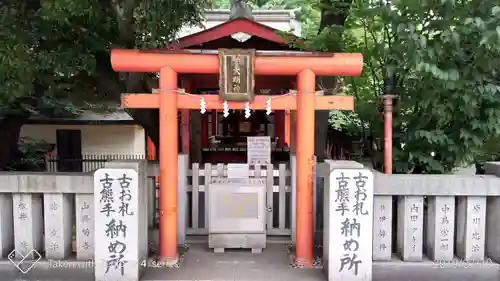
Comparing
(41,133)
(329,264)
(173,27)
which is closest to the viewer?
(329,264)

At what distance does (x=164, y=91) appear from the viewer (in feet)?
18.3

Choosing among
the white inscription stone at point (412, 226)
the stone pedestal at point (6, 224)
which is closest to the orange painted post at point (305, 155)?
the white inscription stone at point (412, 226)

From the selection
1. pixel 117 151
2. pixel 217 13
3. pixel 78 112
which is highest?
pixel 217 13

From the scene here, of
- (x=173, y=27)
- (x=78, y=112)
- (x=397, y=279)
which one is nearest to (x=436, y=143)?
(x=397, y=279)

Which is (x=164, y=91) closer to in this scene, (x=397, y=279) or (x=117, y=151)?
(x=397, y=279)

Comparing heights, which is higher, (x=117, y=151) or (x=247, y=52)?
(x=247, y=52)

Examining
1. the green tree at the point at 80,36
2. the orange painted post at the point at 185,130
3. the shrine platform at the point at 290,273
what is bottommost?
the shrine platform at the point at 290,273

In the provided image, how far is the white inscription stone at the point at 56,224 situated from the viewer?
5.47m

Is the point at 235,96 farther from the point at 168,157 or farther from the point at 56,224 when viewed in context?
the point at 56,224

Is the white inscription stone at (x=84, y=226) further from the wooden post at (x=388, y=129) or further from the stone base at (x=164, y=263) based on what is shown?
the wooden post at (x=388, y=129)

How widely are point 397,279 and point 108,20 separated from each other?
6.46 metres

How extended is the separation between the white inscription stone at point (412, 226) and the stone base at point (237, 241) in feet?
6.66

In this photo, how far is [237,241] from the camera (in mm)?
6328

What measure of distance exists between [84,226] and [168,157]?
1447mm
